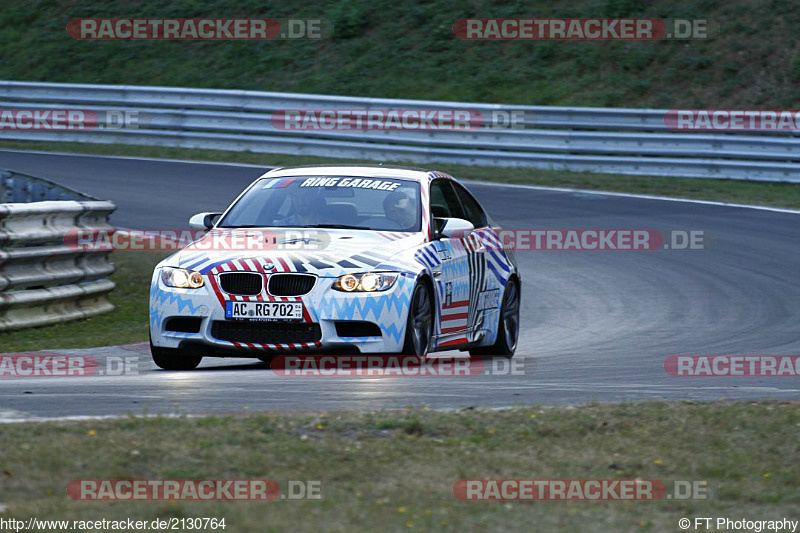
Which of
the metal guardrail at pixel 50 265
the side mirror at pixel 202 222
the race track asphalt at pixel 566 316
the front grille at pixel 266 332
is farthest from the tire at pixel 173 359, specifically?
the metal guardrail at pixel 50 265

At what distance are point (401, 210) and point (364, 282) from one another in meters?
1.23

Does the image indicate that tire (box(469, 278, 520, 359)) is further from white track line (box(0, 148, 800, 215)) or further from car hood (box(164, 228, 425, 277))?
white track line (box(0, 148, 800, 215))

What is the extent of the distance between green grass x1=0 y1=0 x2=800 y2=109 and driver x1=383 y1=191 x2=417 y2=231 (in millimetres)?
15866

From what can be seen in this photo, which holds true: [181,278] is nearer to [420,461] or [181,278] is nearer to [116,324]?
[116,324]

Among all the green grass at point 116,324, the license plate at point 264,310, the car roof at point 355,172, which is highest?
the car roof at point 355,172

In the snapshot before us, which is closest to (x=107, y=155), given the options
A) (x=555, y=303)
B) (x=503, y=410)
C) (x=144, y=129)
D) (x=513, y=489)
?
(x=144, y=129)

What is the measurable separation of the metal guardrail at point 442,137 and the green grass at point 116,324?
9.11 metres

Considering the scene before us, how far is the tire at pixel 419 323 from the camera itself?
894cm

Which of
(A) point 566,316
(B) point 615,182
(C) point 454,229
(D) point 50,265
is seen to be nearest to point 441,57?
(B) point 615,182

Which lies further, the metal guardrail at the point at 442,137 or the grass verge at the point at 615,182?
the metal guardrail at the point at 442,137

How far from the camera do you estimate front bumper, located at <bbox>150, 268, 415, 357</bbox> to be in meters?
8.74

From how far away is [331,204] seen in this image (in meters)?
9.83

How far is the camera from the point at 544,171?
2258 cm

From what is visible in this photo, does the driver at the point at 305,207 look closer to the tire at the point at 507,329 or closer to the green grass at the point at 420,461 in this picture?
the tire at the point at 507,329
